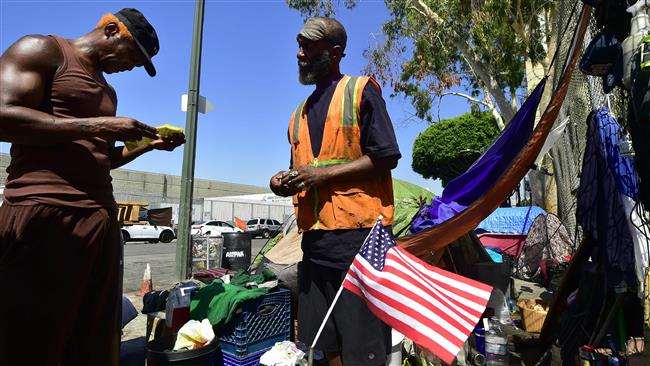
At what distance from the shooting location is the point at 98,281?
176cm

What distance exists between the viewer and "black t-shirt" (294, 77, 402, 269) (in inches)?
72.1

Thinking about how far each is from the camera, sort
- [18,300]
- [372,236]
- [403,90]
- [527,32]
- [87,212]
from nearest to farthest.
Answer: [18,300] → [87,212] → [372,236] → [527,32] → [403,90]

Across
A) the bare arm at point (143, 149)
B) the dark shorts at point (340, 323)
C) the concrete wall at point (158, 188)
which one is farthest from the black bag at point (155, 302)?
the concrete wall at point (158, 188)

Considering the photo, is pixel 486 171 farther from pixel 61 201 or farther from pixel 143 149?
pixel 61 201

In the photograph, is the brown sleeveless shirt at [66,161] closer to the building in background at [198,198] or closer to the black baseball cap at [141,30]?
the black baseball cap at [141,30]

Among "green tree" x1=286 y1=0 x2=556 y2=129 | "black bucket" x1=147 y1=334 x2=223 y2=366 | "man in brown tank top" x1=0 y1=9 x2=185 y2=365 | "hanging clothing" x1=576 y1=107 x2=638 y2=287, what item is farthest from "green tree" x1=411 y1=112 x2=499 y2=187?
"man in brown tank top" x1=0 y1=9 x2=185 y2=365

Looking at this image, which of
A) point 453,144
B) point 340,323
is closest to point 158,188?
point 453,144

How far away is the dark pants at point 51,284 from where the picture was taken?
1519 mm

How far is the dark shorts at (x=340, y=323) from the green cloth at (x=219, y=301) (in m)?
1.22

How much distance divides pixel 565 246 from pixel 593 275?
16.4 feet

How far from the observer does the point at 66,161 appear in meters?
1.66

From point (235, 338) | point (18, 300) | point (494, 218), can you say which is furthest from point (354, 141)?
point (494, 218)

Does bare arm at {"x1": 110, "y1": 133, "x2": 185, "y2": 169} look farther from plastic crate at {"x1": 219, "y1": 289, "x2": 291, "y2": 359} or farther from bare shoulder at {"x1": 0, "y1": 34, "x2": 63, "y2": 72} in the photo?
plastic crate at {"x1": 219, "y1": 289, "x2": 291, "y2": 359}

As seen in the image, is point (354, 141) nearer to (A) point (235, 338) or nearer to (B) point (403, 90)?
(A) point (235, 338)
